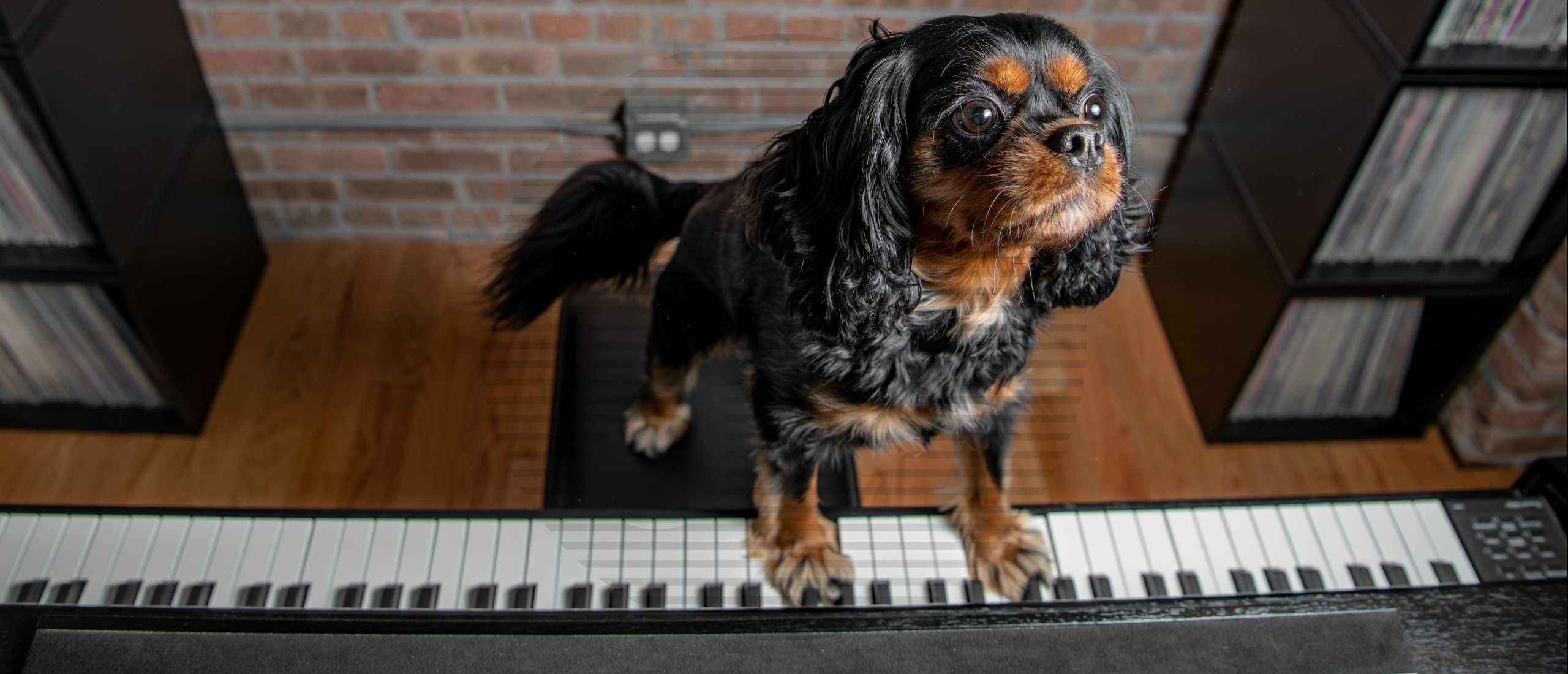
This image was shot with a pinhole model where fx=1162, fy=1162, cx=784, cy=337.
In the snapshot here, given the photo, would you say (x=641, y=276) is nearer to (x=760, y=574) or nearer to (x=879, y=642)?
(x=760, y=574)

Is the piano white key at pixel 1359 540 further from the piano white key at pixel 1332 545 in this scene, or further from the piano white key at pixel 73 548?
the piano white key at pixel 73 548

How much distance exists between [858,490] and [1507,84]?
1.10m

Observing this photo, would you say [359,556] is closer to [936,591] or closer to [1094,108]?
[936,591]

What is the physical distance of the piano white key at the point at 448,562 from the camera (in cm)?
125

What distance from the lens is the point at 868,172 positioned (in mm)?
1018

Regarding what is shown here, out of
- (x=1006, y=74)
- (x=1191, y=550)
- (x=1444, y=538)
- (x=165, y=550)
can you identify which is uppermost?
(x=1006, y=74)

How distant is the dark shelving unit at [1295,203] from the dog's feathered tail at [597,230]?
63 centimetres

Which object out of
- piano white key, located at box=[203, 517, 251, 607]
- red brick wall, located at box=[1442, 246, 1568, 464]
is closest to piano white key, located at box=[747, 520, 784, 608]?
piano white key, located at box=[203, 517, 251, 607]

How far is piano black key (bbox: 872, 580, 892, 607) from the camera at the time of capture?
4.15 ft

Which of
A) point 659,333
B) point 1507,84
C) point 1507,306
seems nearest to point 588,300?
point 659,333

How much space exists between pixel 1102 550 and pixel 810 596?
34 centimetres

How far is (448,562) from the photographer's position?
4.18 feet

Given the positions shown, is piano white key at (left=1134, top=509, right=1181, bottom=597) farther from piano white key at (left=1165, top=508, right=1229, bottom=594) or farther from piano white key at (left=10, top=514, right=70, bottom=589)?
piano white key at (left=10, top=514, right=70, bottom=589)

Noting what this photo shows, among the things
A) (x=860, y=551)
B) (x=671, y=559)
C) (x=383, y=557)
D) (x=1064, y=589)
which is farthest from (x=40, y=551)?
(x=1064, y=589)
